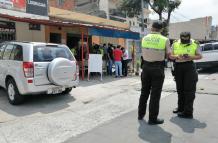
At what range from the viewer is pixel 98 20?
83.1 feet

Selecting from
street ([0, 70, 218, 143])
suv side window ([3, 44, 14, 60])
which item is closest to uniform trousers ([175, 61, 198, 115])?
street ([0, 70, 218, 143])

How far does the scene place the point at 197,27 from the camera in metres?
54.2

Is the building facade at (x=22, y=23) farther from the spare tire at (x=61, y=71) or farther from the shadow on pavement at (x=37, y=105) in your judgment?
the spare tire at (x=61, y=71)

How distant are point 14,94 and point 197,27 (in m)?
49.5

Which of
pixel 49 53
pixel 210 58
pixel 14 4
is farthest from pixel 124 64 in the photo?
pixel 49 53

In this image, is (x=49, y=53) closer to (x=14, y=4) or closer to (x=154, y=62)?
(x=154, y=62)

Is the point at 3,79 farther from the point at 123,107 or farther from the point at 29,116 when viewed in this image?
the point at 123,107

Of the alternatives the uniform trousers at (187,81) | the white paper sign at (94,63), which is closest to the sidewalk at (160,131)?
the uniform trousers at (187,81)

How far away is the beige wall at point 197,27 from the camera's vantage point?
53781 mm

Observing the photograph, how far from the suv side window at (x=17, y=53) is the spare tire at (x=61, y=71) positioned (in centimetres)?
87

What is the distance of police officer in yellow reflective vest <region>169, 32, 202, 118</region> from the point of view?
697 centimetres

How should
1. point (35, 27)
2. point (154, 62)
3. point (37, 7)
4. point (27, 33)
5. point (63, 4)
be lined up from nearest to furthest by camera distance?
point (154, 62) < point (27, 33) < point (35, 27) < point (37, 7) < point (63, 4)

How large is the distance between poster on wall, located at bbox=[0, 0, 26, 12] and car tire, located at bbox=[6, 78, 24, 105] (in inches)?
287

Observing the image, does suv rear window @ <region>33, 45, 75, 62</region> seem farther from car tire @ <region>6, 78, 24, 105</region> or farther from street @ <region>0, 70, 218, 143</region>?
street @ <region>0, 70, 218, 143</region>
